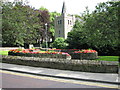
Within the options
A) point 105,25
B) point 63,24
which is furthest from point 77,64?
point 63,24

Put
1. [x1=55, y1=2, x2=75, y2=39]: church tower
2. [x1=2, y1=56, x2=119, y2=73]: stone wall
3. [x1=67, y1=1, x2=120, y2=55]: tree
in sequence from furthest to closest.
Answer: [x1=55, y1=2, x2=75, y2=39]: church tower, [x1=2, y1=56, x2=119, y2=73]: stone wall, [x1=67, y1=1, x2=120, y2=55]: tree

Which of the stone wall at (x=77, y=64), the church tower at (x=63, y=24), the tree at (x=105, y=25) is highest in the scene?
the church tower at (x=63, y=24)

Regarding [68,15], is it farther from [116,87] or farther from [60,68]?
[116,87]

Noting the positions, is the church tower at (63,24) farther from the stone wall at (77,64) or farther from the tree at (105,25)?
the tree at (105,25)

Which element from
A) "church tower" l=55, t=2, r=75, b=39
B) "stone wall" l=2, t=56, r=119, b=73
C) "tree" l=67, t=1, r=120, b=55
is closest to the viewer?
"tree" l=67, t=1, r=120, b=55

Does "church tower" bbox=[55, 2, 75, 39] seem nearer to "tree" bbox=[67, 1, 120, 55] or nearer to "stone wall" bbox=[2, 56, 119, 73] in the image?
"stone wall" bbox=[2, 56, 119, 73]

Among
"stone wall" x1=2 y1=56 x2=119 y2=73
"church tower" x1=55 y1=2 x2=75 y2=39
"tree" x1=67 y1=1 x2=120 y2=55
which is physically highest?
"church tower" x1=55 y1=2 x2=75 y2=39

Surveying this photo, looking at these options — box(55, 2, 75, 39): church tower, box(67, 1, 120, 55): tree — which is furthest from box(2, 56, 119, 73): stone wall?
box(55, 2, 75, 39): church tower

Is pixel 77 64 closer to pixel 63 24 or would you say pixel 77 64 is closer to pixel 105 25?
pixel 105 25

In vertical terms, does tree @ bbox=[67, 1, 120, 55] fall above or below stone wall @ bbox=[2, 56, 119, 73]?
above

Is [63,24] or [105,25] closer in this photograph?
[105,25]

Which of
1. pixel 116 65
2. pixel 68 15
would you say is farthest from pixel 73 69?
pixel 68 15

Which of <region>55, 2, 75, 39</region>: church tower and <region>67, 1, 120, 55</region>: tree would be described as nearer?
<region>67, 1, 120, 55</region>: tree

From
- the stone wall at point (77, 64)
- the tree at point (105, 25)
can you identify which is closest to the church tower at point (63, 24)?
the stone wall at point (77, 64)
